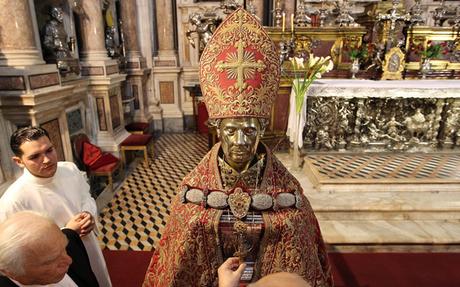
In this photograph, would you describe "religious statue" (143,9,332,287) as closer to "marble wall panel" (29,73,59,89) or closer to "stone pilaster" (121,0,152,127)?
"marble wall panel" (29,73,59,89)

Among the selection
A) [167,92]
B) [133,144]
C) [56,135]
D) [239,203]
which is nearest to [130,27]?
[167,92]

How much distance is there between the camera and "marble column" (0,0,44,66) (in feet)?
13.9

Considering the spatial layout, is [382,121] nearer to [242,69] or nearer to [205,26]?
[205,26]

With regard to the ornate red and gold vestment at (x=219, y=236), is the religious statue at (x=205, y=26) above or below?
above

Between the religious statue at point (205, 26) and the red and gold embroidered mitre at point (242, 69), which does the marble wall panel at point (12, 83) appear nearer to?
the red and gold embroidered mitre at point (242, 69)

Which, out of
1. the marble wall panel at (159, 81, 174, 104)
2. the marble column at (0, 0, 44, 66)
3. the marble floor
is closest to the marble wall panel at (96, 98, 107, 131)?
the marble floor

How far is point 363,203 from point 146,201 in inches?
154

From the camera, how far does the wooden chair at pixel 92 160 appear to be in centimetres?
577

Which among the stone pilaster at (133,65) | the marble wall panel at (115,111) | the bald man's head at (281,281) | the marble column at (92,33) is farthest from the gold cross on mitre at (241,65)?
the stone pilaster at (133,65)

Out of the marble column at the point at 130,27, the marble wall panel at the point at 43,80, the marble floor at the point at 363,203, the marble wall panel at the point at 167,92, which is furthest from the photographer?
the marble wall panel at the point at 167,92

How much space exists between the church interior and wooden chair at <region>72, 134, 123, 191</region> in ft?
0.12

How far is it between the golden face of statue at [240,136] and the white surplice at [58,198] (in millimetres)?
1277

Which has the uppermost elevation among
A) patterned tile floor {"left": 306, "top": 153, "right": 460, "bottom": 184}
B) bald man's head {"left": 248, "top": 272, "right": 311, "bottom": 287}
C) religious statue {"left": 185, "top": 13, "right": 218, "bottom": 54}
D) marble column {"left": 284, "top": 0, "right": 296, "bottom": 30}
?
marble column {"left": 284, "top": 0, "right": 296, "bottom": 30}

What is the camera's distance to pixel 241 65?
73.9 inches
